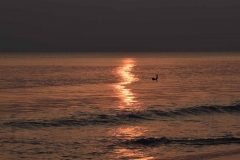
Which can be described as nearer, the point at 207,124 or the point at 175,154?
the point at 175,154

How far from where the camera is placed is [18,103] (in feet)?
116

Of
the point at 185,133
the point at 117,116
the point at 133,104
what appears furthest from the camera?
the point at 133,104

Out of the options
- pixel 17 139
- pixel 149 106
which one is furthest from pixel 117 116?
pixel 17 139

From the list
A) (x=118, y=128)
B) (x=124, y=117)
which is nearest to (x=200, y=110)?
(x=124, y=117)

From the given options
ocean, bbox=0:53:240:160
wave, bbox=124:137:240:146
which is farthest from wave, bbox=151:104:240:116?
wave, bbox=124:137:240:146

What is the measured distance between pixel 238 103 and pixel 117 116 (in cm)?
1133

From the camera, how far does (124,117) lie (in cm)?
2811

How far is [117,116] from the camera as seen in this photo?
28578 mm

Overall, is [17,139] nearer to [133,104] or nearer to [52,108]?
[52,108]

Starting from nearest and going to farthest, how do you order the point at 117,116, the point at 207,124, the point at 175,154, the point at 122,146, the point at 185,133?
1. the point at 175,154
2. the point at 122,146
3. the point at 185,133
4. the point at 207,124
5. the point at 117,116

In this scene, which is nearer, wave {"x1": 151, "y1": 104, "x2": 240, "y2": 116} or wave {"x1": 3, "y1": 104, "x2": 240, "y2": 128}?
wave {"x1": 3, "y1": 104, "x2": 240, "y2": 128}

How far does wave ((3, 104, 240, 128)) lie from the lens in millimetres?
25062

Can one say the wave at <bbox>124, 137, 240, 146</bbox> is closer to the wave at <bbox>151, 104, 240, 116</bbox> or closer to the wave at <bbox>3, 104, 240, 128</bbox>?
the wave at <bbox>3, 104, 240, 128</bbox>

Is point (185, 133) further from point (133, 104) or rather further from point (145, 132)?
point (133, 104)
